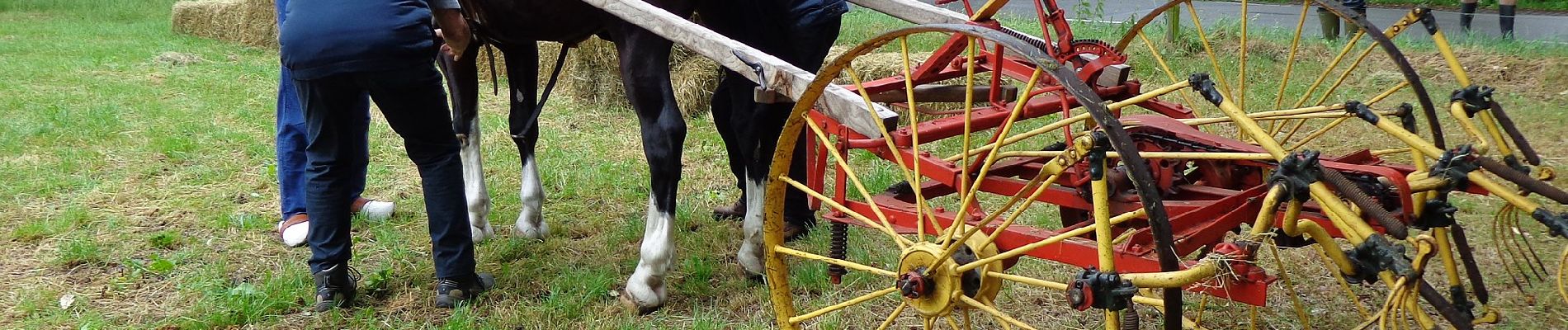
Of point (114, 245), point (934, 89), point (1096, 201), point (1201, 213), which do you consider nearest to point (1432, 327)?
point (1201, 213)

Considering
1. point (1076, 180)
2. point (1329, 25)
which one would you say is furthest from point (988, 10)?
point (1329, 25)

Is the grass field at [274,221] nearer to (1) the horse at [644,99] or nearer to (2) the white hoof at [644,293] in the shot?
(2) the white hoof at [644,293]

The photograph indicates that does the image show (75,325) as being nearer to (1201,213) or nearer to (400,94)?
(400,94)

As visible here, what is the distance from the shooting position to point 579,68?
708cm

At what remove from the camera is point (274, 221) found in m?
4.48

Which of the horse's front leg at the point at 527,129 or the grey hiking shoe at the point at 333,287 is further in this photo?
the horse's front leg at the point at 527,129

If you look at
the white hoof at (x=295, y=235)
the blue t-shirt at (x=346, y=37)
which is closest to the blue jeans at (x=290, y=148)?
the white hoof at (x=295, y=235)

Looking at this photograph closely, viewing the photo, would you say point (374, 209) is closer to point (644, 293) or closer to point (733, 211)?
point (733, 211)

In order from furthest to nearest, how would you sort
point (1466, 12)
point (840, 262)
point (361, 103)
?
point (1466, 12) → point (361, 103) → point (840, 262)

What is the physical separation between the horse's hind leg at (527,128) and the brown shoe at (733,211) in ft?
2.23

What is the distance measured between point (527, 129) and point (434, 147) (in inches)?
35.2

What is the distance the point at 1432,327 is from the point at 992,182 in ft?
3.27

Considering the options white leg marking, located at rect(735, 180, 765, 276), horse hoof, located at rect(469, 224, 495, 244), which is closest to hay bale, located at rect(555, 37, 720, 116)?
horse hoof, located at rect(469, 224, 495, 244)

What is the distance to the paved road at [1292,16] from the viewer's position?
1061 cm
